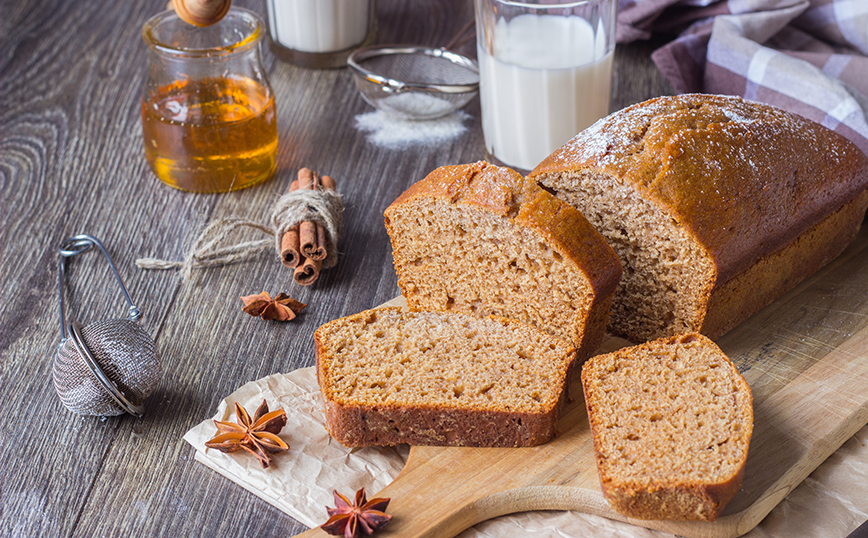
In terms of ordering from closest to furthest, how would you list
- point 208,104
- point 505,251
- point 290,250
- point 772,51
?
point 505,251 → point 290,250 → point 208,104 → point 772,51

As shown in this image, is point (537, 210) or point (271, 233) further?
point (271, 233)

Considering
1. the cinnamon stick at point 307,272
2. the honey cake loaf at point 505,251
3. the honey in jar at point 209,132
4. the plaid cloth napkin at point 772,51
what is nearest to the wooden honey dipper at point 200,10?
the honey in jar at point 209,132

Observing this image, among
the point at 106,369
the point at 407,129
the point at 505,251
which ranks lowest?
the point at 407,129

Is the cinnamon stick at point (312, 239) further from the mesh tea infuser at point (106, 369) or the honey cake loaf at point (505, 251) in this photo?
the mesh tea infuser at point (106, 369)

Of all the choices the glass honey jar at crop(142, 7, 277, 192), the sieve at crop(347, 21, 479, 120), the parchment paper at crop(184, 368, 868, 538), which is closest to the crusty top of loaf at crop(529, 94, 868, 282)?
the parchment paper at crop(184, 368, 868, 538)

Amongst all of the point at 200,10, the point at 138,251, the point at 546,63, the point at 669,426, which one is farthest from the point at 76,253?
the point at 669,426

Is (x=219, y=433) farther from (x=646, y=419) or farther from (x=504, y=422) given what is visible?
(x=646, y=419)

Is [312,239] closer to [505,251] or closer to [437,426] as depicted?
[505,251]
